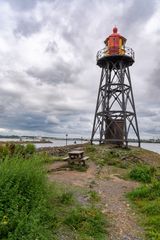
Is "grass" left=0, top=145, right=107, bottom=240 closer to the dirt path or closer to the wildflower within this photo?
the wildflower

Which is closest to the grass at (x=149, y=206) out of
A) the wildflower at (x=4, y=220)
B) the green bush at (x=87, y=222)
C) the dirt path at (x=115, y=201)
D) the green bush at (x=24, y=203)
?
the dirt path at (x=115, y=201)

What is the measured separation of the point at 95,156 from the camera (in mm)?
21453

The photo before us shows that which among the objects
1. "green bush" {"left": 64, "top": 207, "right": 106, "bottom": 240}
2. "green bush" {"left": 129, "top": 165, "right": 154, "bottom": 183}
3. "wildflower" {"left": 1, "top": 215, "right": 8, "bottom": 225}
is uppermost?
"green bush" {"left": 129, "top": 165, "right": 154, "bottom": 183}

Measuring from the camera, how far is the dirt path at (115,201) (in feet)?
21.1

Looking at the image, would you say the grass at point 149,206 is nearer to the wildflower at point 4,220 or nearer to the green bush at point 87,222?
the green bush at point 87,222

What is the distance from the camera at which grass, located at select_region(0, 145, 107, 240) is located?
5.31 metres

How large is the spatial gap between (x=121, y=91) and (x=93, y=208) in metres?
23.0

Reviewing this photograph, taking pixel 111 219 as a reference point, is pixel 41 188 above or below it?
above

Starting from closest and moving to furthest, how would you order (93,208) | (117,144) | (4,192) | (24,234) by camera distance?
(24,234) → (4,192) → (93,208) → (117,144)

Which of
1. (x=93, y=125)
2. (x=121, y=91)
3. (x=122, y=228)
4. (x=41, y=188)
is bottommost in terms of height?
(x=122, y=228)

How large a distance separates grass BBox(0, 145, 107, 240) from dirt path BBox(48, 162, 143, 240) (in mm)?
319

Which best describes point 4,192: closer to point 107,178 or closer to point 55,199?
point 55,199

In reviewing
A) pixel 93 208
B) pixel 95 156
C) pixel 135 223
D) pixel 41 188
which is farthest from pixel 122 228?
pixel 95 156

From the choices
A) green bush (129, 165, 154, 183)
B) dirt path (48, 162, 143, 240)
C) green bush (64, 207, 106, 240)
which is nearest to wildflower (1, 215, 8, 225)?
green bush (64, 207, 106, 240)
